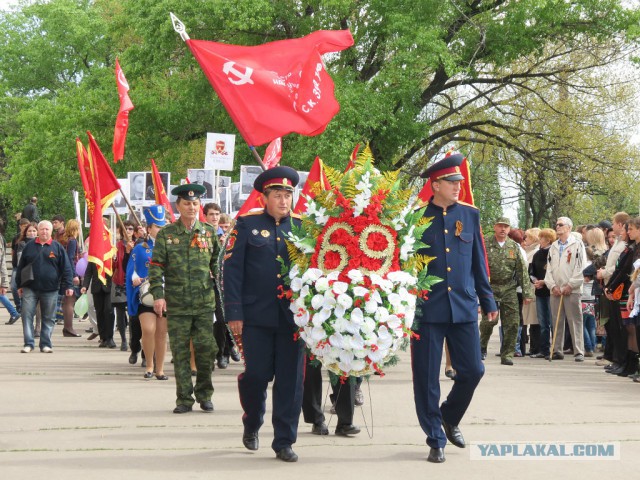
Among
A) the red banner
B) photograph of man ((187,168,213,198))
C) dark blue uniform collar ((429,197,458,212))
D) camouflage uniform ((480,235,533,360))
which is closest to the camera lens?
dark blue uniform collar ((429,197,458,212))

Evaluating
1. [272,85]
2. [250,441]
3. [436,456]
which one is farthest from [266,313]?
[272,85]

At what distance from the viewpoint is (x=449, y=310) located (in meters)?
7.80

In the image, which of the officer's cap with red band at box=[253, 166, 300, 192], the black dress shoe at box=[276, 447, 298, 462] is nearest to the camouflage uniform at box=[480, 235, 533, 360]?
the officer's cap with red band at box=[253, 166, 300, 192]

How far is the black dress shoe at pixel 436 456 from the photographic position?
24.4 ft

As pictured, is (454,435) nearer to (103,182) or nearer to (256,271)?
(256,271)

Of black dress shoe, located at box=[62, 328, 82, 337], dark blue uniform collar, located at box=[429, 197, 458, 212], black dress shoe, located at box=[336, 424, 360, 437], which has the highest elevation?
dark blue uniform collar, located at box=[429, 197, 458, 212]

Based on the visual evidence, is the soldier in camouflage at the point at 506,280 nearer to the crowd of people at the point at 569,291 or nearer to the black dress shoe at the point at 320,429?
the crowd of people at the point at 569,291

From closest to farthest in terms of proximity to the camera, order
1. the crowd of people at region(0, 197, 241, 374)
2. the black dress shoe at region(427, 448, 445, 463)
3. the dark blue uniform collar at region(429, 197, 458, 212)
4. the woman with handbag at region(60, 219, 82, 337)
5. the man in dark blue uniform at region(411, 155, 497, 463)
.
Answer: the black dress shoe at region(427, 448, 445, 463)
the man in dark blue uniform at region(411, 155, 497, 463)
the dark blue uniform collar at region(429, 197, 458, 212)
the crowd of people at region(0, 197, 241, 374)
the woman with handbag at region(60, 219, 82, 337)

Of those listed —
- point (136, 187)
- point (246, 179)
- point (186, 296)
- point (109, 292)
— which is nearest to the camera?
point (186, 296)

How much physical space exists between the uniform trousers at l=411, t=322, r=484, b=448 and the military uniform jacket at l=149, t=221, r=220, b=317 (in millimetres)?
2725

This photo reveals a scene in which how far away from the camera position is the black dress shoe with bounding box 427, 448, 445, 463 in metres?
7.44

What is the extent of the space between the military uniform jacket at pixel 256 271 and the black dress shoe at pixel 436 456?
1.30 meters

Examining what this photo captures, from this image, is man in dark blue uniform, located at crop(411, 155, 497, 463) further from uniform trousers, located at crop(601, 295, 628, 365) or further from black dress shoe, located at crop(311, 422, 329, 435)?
uniform trousers, located at crop(601, 295, 628, 365)

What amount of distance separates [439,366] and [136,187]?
623 inches
